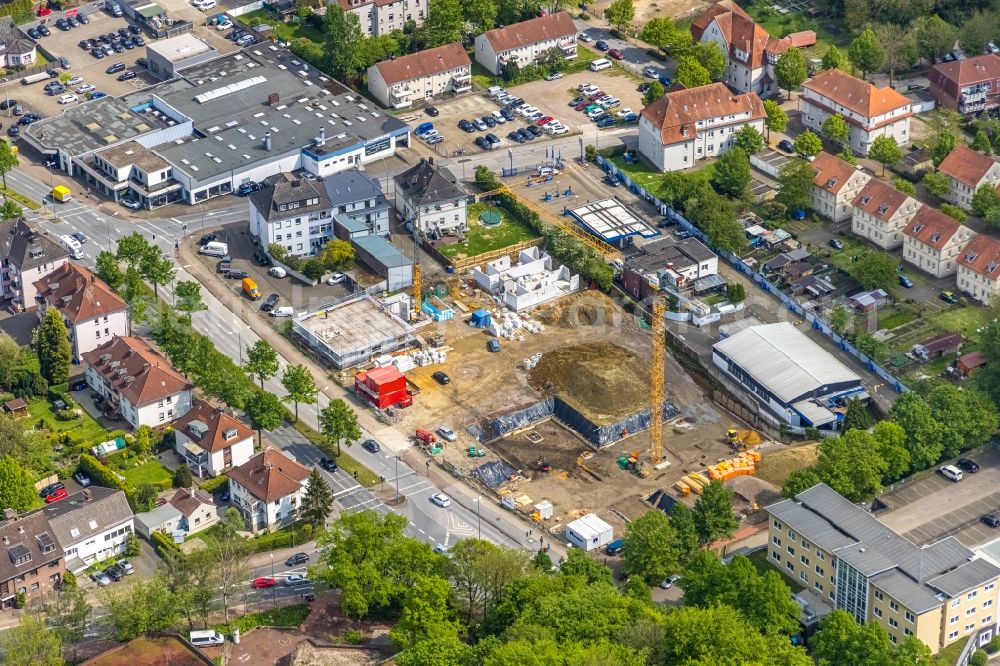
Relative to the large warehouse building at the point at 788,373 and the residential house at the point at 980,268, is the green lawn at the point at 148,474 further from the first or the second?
the residential house at the point at 980,268

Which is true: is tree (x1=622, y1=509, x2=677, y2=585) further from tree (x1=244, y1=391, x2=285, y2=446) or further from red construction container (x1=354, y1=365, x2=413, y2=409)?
tree (x1=244, y1=391, x2=285, y2=446)

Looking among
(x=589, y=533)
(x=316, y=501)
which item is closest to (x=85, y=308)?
(x=316, y=501)

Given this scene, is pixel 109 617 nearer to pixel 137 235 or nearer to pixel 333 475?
pixel 333 475

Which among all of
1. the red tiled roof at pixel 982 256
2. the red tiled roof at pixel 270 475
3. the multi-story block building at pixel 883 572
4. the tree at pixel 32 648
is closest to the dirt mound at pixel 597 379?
the multi-story block building at pixel 883 572

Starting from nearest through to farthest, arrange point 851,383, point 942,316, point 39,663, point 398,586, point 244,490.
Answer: point 39,663, point 398,586, point 244,490, point 851,383, point 942,316

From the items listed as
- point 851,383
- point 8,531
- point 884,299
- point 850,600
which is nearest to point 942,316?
point 884,299

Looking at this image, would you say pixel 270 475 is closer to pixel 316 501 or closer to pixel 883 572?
pixel 316 501

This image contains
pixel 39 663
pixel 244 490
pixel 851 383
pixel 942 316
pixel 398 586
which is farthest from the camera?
Answer: pixel 942 316
